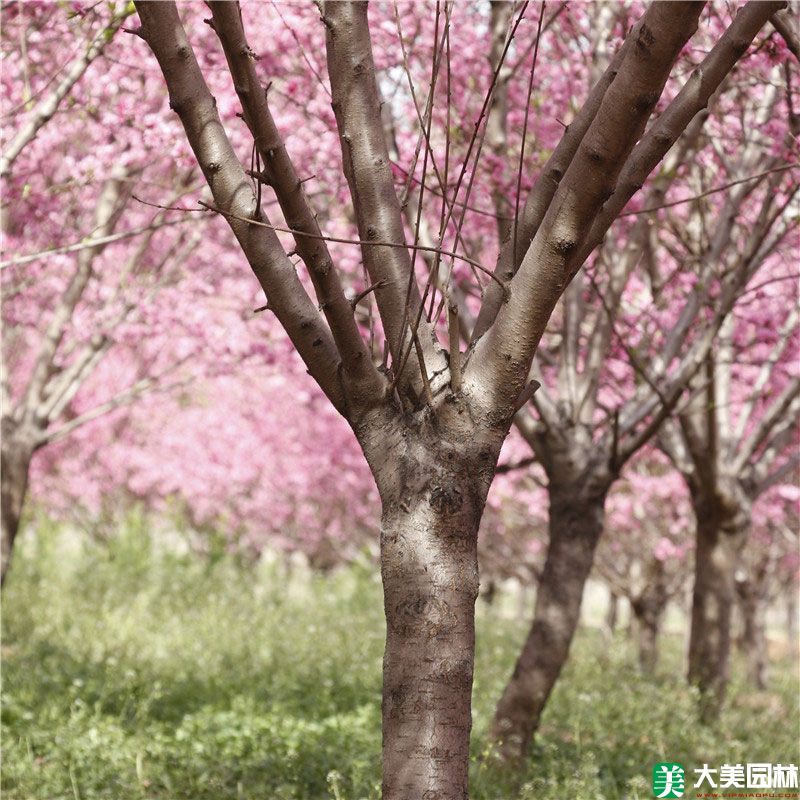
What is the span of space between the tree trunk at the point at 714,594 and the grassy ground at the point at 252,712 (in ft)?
1.32

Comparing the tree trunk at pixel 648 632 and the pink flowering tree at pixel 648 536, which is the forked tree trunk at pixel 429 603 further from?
the pink flowering tree at pixel 648 536

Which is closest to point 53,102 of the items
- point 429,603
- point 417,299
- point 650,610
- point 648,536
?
point 417,299

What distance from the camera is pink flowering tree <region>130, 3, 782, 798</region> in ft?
9.41

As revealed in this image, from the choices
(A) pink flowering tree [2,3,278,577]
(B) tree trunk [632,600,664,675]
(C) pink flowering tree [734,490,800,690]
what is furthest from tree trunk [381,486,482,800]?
(B) tree trunk [632,600,664,675]

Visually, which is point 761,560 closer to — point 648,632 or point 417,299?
point 648,632

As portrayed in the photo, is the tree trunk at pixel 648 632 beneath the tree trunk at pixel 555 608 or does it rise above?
above

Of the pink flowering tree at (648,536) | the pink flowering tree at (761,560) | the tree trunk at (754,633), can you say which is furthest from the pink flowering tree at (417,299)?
the tree trunk at (754,633)

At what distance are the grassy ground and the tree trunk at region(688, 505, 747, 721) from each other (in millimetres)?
403

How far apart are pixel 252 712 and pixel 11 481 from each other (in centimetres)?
290

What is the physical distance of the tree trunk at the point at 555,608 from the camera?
5.66m

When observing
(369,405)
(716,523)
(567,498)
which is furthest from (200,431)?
(369,405)

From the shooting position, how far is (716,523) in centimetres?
855

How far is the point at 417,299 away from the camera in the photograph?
11.0 ft

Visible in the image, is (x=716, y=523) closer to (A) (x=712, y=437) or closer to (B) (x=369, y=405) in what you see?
(A) (x=712, y=437)
